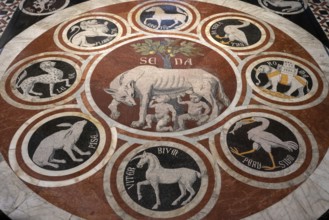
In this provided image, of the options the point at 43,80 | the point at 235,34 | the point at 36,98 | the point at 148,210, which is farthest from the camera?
the point at 235,34

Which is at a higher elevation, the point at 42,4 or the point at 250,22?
the point at 250,22

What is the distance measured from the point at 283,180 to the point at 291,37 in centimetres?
191

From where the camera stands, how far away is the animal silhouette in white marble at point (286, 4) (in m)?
4.68

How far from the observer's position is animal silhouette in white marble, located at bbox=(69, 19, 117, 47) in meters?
4.18

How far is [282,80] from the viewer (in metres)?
3.76

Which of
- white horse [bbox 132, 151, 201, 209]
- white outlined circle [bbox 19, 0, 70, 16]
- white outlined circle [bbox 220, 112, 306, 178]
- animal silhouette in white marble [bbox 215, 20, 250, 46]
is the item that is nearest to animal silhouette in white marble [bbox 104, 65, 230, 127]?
white outlined circle [bbox 220, 112, 306, 178]

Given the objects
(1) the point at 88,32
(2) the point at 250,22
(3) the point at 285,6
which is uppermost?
(3) the point at 285,6

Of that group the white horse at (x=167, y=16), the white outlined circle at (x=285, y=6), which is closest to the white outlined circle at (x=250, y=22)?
the white horse at (x=167, y=16)

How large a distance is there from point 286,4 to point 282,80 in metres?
1.43

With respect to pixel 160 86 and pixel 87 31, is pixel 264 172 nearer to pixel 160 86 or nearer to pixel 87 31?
pixel 160 86

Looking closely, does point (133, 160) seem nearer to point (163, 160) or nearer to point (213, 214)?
point (163, 160)

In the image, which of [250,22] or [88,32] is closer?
[88,32]

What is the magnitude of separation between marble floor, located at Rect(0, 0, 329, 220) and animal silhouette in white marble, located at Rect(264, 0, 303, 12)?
0.02 metres

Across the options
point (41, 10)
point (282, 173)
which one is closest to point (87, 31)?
point (41, 10)
